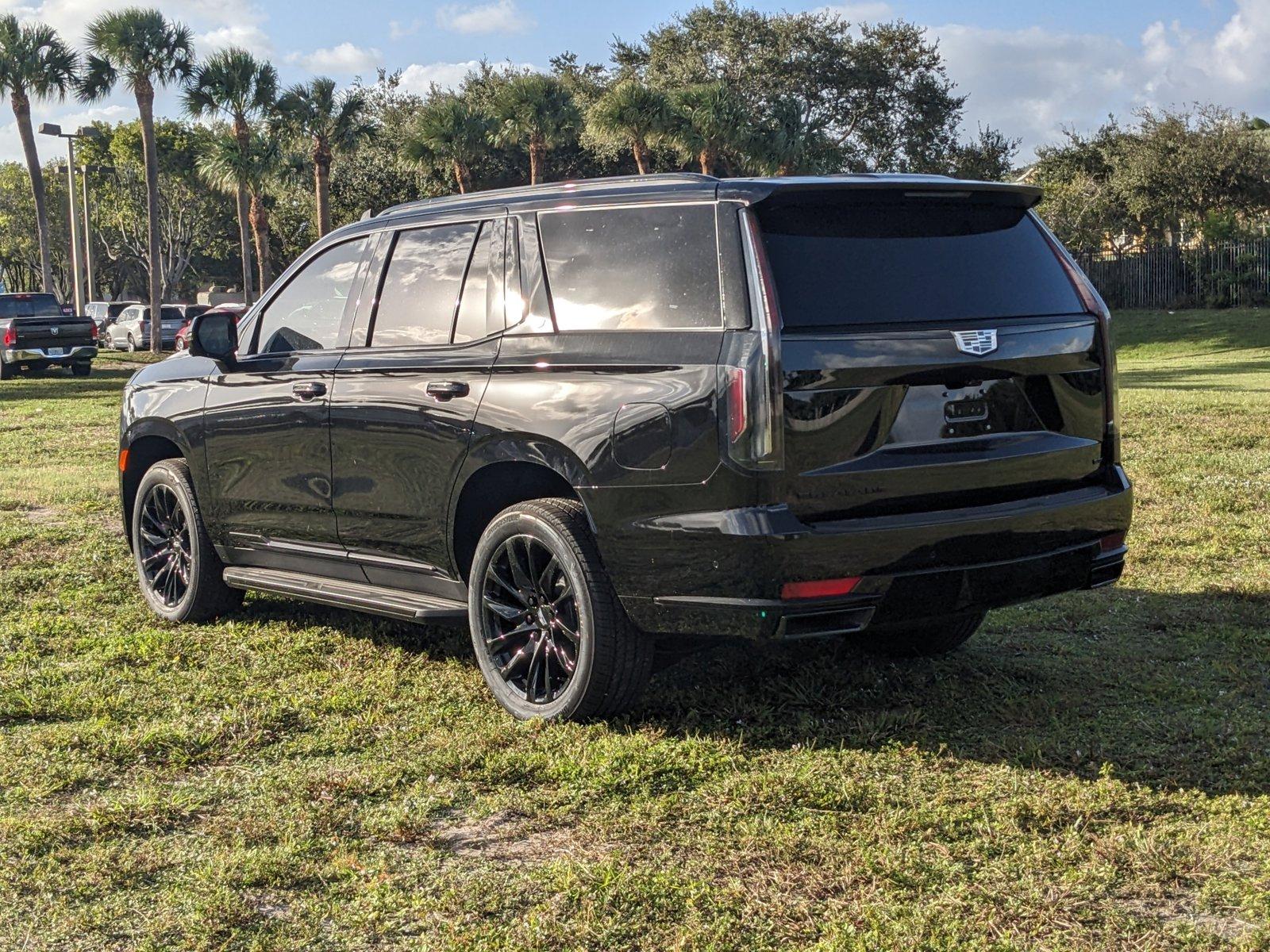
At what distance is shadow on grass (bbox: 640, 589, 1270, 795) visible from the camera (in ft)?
15.6

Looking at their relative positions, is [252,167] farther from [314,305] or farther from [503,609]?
[503,609]

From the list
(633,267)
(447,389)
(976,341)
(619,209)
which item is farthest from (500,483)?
(976,341)

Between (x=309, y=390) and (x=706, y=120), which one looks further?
(x=706, y=120)

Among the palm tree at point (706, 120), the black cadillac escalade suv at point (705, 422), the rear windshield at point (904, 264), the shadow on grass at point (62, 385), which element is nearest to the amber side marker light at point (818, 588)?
the black cadillac escalade suv at point (705, 422)

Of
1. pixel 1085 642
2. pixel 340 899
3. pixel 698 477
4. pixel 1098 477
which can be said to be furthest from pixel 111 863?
pixel 1085 642

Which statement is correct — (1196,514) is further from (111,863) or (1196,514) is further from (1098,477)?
(111,863)

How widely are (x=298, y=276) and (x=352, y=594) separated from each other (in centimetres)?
154

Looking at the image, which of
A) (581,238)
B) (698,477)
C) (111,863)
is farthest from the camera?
(581,238)

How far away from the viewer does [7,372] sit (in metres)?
29.7

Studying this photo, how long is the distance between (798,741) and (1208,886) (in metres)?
1.53

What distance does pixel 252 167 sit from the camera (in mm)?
47000

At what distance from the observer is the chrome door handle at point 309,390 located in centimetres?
606

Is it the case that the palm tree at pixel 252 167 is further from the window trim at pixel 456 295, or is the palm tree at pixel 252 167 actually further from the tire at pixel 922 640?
the tire at pixel 922 640

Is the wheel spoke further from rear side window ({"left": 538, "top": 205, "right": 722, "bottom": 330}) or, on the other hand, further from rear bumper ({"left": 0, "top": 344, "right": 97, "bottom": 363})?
rear bumper ({"left": 0, "top": 344, "right": 97, "bottom": 363})
